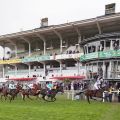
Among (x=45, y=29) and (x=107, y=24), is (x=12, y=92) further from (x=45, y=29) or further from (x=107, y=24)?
(x=45, y=29)

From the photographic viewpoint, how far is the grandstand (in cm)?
3916

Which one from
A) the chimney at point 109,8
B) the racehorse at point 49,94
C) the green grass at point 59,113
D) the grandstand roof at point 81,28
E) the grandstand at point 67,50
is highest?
the chimney at point 109,8

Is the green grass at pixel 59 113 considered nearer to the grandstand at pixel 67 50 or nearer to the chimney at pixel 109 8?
the grandstand at pixel 67 50

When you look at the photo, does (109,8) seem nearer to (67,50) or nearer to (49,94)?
(67,50)

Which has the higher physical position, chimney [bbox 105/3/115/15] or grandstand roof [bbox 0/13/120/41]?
chimney [bbox 105/3/115/15]

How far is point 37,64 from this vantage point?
71.9 metres

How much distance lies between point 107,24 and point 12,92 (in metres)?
26.3

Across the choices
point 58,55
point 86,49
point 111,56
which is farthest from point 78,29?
point 111,56

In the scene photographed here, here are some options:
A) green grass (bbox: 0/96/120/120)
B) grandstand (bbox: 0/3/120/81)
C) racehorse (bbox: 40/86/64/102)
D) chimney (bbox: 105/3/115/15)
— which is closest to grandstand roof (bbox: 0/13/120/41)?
grandstand (bbox: 0/3/120/81)

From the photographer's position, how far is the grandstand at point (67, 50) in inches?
1542

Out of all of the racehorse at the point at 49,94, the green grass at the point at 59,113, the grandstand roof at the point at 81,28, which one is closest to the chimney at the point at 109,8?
the grandstand roof at the point at 81,28

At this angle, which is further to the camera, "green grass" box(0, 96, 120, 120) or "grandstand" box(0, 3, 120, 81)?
"grandstand" box(0, 3, 120, 81)

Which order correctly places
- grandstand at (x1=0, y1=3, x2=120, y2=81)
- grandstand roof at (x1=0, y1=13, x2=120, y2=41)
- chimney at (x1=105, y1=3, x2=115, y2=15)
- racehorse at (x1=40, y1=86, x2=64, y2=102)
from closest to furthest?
racehorse at (x1=40, y1=86, x2=64, y2=102)
grandstand at (x1=0, y1=3, x2=120, y2=81)
grandstand roof at (x1=0, y1=13, x2=120, y2=41)
chimney at (x1=105, y1=3, x2=115, y2=15)

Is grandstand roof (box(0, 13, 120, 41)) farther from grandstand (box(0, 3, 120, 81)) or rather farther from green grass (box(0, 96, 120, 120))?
green grass (box(0, 96, 120, 120))
